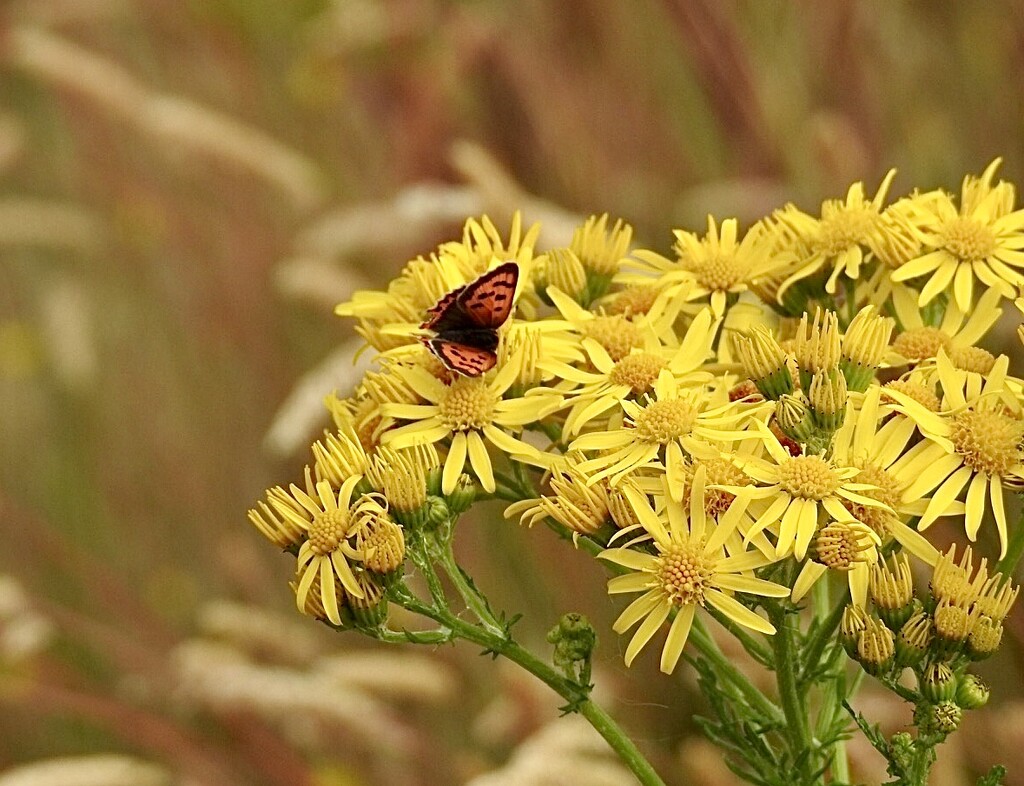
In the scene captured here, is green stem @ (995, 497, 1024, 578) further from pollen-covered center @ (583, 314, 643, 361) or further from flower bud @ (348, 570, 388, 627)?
flower bud @ (348, 570, 388, 627)

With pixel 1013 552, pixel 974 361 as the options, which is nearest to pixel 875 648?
pixel 1013 552

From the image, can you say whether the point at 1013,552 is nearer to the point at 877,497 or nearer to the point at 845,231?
the point at 877,497

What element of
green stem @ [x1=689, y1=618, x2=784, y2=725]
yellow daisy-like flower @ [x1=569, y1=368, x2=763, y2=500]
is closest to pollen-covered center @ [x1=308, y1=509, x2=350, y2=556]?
yellow daisy-like flower @ [x1=569, y1=368, x2=763, y2=500]

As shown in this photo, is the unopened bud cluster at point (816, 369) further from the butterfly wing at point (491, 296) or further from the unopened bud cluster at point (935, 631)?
the butterfly wing at point (491, 296)

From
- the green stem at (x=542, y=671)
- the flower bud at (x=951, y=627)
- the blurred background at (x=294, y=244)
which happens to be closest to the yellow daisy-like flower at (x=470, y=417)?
the green stem at (x=542, y=671)

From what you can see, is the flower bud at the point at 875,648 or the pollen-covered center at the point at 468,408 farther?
the pollen-covered center at the point at 468,408

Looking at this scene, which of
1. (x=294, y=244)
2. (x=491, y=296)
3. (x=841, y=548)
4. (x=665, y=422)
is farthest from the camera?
(x=294, y=244)
